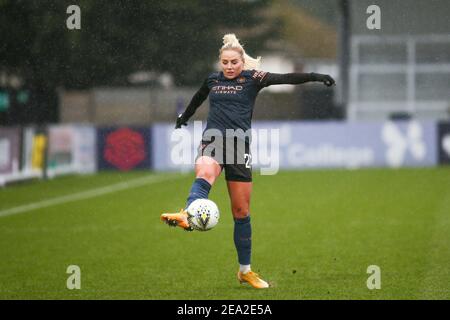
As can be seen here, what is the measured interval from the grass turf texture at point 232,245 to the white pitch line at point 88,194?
0.37m

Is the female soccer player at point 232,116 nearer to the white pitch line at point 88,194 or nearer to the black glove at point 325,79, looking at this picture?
the black glove at point 325,79

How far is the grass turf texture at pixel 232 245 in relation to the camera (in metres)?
9.47

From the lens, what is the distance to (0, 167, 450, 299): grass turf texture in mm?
9469

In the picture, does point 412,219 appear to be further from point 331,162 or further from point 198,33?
point 198,33

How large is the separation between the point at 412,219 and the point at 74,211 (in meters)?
5.58

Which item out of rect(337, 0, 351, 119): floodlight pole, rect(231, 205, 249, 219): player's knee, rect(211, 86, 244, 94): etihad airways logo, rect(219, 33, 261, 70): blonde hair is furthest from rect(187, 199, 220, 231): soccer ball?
rect(337, 0, 351, 119): floodlight pole

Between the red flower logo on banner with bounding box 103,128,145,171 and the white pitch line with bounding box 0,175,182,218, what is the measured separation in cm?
273

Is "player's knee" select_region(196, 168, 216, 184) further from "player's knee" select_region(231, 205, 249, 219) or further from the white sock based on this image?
the white sock

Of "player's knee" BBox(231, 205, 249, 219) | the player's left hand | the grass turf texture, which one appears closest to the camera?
the player's left hand

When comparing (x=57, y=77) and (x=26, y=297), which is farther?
(x=57, y=77)

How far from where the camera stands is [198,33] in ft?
112

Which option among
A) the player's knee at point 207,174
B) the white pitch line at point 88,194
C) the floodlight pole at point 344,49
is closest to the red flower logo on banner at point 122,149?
the white pitch line at point 88,194

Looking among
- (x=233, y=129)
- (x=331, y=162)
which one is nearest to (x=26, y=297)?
(x=233, y=129)
